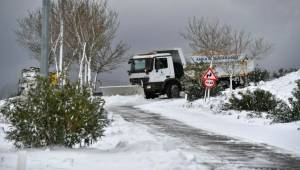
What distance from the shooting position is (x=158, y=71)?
35906 mm

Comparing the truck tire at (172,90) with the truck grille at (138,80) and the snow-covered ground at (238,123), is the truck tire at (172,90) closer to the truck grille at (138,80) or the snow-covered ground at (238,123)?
the truck grille at (138,80)

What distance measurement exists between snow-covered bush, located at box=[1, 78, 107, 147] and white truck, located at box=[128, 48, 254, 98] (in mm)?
22351

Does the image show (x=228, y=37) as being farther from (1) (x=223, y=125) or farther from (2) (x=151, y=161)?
(2) (x=151, y=161)

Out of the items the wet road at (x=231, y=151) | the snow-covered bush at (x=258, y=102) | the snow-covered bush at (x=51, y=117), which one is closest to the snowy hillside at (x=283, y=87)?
the snow-covered bush at (x=258, y=102)

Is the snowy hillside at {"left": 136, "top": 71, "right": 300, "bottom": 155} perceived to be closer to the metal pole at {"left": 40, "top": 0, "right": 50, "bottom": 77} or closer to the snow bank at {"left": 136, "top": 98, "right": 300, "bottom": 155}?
the snow bank at {"left": 136, "top": 98, "right": 300, "bottom": 155}

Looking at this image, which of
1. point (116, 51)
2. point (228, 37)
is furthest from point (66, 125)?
point (116, 51)

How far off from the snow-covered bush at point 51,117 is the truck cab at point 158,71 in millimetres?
24181

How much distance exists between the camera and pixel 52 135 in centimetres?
1120

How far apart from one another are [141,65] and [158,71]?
1.25m

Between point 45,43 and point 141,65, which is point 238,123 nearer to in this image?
point 45,43

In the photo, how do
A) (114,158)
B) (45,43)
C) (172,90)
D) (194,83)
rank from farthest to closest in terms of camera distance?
(172,90) < (194,83) < (45,43) < (114,158)

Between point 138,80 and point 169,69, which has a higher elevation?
point 169,69

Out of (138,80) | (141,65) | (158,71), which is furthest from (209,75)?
(138,80)

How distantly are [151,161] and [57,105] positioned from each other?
8.50 ft
